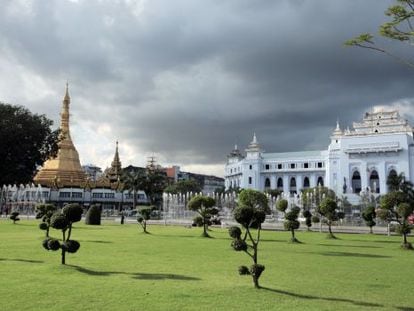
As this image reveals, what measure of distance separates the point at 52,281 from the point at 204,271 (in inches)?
184

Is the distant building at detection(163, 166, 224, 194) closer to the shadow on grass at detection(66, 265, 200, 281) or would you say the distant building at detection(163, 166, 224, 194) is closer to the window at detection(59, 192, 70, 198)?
the window at detection(59, 192, 70, 198)

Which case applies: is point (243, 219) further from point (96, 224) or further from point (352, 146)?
point (352, 146)

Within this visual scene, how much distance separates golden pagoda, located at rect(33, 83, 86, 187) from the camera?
83.8m

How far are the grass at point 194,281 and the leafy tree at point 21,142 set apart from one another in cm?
3174

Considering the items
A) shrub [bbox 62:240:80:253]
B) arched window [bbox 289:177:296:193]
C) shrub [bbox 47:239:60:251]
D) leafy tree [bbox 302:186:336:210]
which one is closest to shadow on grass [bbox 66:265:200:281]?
shrub [bbox 62:240:80:253]

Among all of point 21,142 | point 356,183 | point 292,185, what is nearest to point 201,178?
point 292,185

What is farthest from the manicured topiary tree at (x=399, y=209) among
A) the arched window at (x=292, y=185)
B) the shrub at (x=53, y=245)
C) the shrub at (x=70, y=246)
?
the arched window at (x=292, y=185)

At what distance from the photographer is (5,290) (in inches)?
431

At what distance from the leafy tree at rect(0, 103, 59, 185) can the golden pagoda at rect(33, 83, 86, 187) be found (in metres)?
29.2

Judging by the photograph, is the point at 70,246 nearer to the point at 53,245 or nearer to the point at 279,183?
the point at 53,245

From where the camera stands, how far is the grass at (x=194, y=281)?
32.8 feet

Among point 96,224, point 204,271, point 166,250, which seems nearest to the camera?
point 204,271

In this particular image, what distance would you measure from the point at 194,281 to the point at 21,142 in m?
43.0

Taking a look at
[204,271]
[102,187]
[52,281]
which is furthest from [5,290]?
[102,187]
